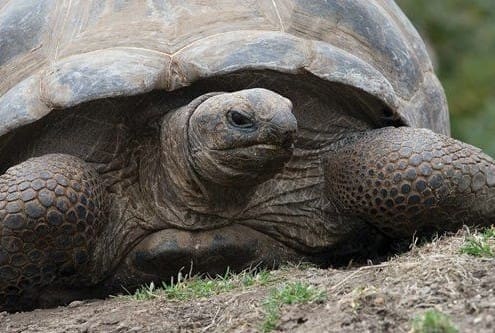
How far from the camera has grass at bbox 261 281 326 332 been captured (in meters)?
4.50

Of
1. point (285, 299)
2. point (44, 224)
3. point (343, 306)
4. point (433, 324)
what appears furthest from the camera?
point (44, 224)

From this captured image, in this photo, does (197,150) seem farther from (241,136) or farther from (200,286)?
(200,286)

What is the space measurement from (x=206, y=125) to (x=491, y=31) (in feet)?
39.0

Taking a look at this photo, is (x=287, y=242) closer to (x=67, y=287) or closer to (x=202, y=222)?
(x=202, y=222)

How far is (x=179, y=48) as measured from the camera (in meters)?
5.91

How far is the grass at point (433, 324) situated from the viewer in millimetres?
3875

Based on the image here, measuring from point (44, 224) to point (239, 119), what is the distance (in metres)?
0.95

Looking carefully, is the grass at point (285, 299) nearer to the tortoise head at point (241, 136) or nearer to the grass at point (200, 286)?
the grass at point (200, 286)

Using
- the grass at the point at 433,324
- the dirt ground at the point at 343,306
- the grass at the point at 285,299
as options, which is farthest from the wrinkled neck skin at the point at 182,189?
the grass at the point at 433,324

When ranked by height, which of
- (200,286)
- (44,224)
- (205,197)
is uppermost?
(44,224)

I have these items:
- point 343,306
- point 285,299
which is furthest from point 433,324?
point 285,299

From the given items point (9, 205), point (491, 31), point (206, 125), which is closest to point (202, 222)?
point (206, 125)

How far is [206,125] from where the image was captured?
5582 mm

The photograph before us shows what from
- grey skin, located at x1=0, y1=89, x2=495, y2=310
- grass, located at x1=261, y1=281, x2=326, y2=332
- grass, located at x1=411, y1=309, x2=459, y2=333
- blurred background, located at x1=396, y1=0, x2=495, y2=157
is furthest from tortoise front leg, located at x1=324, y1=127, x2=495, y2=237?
blurred background, located at x1=396, y1=0, x2=495, y2=157
